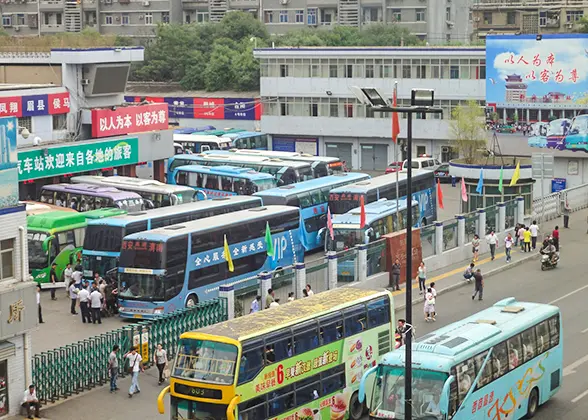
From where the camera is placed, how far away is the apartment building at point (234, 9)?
292ft

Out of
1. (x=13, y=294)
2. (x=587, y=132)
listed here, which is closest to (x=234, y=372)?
(x=13, y=294)

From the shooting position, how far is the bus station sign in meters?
47.3

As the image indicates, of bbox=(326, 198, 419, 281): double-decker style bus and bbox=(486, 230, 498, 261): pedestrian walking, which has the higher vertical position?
bbox=(326, 198, 419, 281): double-decker style bus

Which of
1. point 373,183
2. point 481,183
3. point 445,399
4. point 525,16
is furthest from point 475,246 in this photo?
point 525,16

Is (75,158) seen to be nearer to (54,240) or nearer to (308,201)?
(308,201)

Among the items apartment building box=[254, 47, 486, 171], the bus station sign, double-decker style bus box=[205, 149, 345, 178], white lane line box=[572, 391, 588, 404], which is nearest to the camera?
white lane line box=[572, 391, 588, 404]

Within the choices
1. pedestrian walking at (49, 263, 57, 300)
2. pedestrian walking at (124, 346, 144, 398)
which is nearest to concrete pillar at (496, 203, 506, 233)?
pedestrian walking at (49, 263, 57, 300)

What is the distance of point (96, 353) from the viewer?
1064 inches

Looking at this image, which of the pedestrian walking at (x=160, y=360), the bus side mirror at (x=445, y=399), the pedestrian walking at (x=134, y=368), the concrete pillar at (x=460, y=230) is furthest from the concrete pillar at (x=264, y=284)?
the concrete pillar at (x=460, y=230)

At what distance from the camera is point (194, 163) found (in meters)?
56.8

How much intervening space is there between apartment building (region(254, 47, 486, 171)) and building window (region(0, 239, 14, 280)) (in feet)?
142

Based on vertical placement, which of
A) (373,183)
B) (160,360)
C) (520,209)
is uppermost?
(373,183)

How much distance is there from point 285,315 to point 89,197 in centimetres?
2366

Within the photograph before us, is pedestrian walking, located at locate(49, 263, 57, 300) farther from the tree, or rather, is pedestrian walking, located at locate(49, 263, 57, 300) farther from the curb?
the tree
